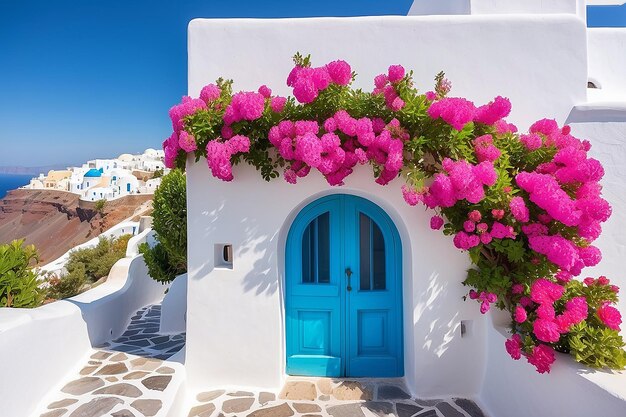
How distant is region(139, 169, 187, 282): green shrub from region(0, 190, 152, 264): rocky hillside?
32.9m

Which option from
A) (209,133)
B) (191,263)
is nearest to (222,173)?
(209,133)

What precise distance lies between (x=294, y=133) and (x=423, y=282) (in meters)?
2.36

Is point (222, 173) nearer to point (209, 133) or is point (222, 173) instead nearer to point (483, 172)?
point (209, 133)

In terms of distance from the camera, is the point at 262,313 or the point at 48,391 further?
the point at 262,313

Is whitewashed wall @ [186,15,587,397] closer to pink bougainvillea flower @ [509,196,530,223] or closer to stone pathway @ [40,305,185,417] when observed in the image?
stone pathway @ [40,305,185,417]

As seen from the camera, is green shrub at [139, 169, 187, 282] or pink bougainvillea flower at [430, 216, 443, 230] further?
green shrub at [139, 169, 187, 282]

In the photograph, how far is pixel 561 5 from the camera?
517 centimetres

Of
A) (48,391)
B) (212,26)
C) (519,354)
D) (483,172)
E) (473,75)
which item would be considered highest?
(212,26)

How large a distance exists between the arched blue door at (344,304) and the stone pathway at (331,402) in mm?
250

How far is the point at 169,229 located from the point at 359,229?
399 centimetres

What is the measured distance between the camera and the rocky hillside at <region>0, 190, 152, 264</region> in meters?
45.0

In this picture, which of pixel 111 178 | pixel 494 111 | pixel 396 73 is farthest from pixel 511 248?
pixel 111 178

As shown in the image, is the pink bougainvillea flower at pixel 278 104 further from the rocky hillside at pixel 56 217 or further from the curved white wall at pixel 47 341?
the rocky hillside at pixel 56 217

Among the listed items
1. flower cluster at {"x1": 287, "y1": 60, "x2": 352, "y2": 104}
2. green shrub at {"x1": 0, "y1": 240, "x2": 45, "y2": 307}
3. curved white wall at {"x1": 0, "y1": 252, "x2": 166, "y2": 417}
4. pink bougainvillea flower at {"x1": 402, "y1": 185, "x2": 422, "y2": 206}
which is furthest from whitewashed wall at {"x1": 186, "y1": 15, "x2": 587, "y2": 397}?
green shrub at {"x1": 0, "y1": 240, "x2": 45, "y2": 307}
